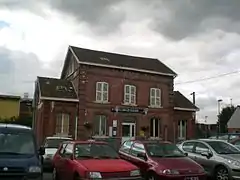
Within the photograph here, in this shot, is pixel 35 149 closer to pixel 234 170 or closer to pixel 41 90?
pixel 234 170

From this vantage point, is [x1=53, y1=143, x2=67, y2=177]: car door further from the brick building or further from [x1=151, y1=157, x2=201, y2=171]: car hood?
the brick building

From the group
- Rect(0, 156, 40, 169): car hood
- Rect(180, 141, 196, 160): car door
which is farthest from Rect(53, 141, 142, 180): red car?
Rect(180, 141, 196, 160): car door

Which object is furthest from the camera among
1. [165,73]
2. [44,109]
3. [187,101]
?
[187,101]

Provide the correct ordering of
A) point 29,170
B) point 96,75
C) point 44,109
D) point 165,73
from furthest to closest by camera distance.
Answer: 1. point 165,73
2. point 96,75
3. point 44,109
4. point 29,170

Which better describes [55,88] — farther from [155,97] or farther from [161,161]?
[161,161]

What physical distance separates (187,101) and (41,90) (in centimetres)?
1661

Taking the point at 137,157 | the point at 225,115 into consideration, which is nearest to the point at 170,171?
the point at 137,157

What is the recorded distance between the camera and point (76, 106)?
3500 cm

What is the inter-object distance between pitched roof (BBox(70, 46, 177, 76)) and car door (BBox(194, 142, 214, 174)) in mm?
22214

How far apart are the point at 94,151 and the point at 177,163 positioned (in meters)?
2.51

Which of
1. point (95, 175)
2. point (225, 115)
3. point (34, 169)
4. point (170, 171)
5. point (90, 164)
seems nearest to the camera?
point (34, 169)

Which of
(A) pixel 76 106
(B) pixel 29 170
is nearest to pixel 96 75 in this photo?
(A) pixel 76 106

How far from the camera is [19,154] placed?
9.58 meters

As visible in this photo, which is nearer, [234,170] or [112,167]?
[112,167]
